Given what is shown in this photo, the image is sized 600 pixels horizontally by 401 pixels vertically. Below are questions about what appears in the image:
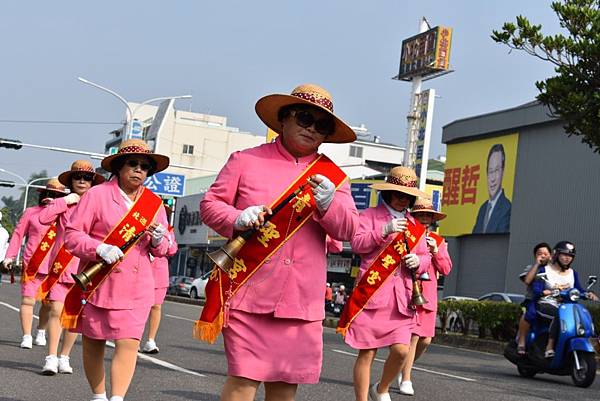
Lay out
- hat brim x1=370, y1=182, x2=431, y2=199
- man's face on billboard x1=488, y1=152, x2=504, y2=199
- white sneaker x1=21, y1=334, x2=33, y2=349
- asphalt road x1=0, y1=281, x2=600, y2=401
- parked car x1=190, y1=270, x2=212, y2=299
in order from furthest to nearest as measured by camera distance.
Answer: parked car x1=190, y1=270, x2=212, y2=299 < man's face on billboard x1=488, y1=152, x2=504, y2=199 < white sneaker x1=21, y1=334, x2=33, y2=349 < asphalt road x1=0, y1=281, x2=600, y2=401 < hat brim x1=370, y1=182, x2=431, y2=199

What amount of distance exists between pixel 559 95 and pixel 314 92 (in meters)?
13.1

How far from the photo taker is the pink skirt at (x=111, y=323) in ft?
23.8

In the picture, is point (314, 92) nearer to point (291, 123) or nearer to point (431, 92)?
point (291, 123)

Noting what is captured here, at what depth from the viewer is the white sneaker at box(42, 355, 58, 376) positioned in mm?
9969

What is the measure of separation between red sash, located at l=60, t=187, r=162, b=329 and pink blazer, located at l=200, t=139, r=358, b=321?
2.29 meters

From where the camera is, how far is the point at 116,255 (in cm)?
706

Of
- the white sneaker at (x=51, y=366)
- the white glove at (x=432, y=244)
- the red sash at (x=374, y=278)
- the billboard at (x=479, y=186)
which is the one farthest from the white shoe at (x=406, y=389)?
the billboard at (x=479, y=186)

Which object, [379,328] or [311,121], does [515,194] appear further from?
[311,121]

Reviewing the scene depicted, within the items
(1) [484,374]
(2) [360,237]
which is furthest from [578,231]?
(2) [360,237]

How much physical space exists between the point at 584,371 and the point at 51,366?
6054mm

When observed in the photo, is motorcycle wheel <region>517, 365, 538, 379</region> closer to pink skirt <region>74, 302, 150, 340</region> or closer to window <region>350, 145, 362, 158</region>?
pink skirt <region>74, 302, 150, 340</region>

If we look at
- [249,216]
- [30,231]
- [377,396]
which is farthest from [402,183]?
[30,231]

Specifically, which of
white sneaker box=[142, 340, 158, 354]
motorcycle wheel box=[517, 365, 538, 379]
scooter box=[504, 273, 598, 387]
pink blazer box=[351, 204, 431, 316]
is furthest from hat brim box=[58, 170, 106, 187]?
motorcycle wheel box=[517, 365, 538, 379]

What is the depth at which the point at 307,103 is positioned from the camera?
5117mm
